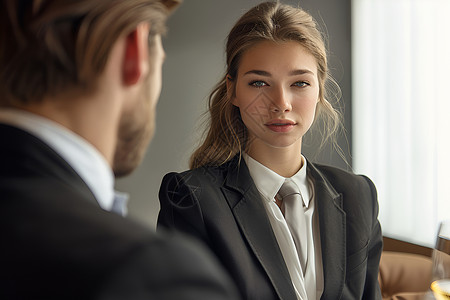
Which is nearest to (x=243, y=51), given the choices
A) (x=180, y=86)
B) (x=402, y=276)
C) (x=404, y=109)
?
(x=402, y=276)

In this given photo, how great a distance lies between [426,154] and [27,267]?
3.23 metres

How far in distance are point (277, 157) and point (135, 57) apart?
787mm

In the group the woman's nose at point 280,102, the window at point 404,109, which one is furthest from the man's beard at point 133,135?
the window at point 404,109

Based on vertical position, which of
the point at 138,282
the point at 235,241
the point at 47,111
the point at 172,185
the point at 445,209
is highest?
the point at 47,111

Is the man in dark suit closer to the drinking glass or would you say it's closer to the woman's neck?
the drinking glass

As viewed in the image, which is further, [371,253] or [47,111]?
[371,253]

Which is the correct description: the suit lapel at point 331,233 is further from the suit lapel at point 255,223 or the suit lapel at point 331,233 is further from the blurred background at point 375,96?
the blurred background at point 375,96

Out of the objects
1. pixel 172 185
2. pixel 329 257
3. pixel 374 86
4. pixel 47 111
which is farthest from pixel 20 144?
pixel 374 86

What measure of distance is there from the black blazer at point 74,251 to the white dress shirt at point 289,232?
30.2 inches

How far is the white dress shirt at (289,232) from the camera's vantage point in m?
1.25

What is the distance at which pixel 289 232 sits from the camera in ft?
4.23

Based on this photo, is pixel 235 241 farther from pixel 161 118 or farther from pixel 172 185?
pixel 161 118

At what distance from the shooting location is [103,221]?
487 millimetres

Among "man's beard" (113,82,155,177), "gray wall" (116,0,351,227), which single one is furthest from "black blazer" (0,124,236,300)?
"gray wall" (116,0,351,227)
